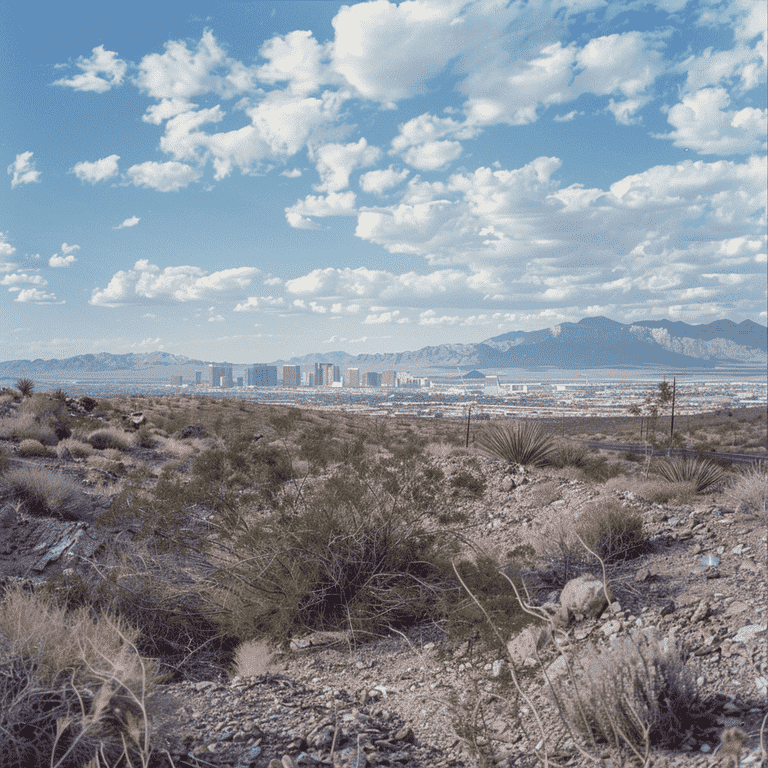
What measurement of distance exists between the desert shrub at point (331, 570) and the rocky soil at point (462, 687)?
35 cm

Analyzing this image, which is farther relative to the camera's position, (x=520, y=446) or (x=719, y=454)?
(x=719, y=454)

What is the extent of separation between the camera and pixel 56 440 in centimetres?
2097

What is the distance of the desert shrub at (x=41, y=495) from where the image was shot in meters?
11.8

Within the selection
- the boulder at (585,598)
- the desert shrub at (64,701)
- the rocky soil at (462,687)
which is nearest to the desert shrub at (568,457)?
the rocky soil at (462,687)

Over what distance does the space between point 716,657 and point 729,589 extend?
5.42 ft

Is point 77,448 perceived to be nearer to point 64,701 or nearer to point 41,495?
point 41,495

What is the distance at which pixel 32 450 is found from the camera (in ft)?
57.5

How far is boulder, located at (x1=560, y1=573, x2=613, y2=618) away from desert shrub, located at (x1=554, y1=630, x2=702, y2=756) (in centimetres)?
191

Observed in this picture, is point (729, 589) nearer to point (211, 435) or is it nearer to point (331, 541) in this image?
point (331, 541)

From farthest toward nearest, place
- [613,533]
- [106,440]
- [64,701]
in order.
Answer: [106,440] → [613,533] → [64,701]

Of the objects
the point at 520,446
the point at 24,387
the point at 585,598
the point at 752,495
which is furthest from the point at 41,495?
the point at 24,387

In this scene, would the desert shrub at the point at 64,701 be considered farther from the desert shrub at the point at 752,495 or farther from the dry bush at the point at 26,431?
the dry bush at the point at 26,431

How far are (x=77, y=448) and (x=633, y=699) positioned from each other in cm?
1965

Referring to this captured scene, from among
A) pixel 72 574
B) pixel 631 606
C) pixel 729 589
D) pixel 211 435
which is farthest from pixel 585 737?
pixel 211 435
